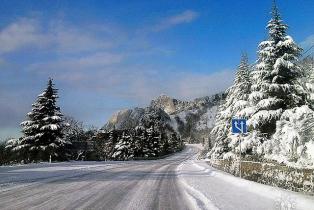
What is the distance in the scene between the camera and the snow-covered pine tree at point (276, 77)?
2702 centimetres

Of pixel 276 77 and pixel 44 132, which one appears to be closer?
pixel 276 77

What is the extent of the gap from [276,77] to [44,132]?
2859 centimetres

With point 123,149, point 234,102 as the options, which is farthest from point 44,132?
point 123,149

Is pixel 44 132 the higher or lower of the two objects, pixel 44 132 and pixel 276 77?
the lower

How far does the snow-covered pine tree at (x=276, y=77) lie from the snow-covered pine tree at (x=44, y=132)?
2507cm

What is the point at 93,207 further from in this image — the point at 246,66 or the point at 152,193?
the point at 246,66

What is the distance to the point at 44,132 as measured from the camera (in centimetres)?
4659

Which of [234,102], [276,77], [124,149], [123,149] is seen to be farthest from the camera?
[124,149]

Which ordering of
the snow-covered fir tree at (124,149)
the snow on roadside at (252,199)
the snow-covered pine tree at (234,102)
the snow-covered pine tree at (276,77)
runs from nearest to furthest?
1. the snow on roadside at (252,199)
2. the snow-covered pine tree at (276,77)
3. the snow-covered pine tree at (234,102)
4. the snow-covered fir tree at (124,149)

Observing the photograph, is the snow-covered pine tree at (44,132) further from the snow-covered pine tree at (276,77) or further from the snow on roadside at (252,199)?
the snow on roadside at (252,199)

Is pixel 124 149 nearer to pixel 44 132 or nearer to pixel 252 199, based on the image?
pixel 44 132

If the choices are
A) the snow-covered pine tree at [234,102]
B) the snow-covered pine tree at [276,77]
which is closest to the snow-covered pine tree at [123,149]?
the snow-covered pine tree at [234,102]

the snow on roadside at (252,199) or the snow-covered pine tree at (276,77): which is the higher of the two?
the snow-covered pine tree at (276,77)

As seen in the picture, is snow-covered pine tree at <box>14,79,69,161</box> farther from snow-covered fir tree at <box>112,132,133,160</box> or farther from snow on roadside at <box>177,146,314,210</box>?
snow-covered fir tree at <box>112,132,133,160</box>
